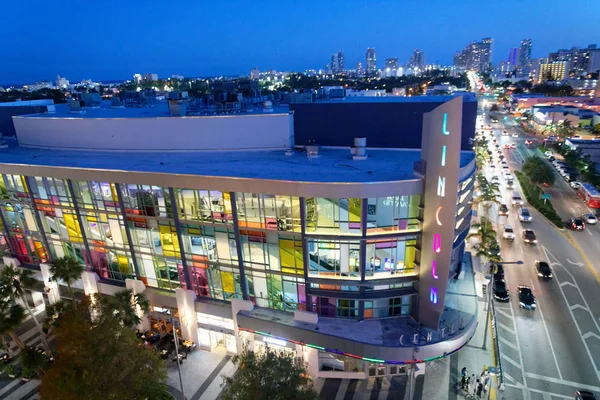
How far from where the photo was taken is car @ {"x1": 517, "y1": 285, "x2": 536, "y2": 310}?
39344mm

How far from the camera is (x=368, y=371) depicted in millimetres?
31516

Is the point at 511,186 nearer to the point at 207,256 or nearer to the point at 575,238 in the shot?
the point at 575,238

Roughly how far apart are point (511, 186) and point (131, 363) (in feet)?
258

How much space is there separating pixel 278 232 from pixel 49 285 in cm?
2862

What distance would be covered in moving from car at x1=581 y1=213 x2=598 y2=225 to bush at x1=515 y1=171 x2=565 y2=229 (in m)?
3.65

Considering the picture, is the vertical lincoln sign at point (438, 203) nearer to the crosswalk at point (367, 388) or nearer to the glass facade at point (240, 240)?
the glass facade at point (240, 240)

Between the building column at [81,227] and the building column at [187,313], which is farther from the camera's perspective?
the building column at [81,227]

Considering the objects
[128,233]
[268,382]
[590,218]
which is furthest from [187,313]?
[590,218]

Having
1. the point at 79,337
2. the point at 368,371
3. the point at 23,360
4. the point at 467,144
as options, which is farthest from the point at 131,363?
the point at 467,144

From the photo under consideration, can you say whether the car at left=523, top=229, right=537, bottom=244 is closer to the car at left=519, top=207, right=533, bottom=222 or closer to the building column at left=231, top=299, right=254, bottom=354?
the car at left=519, top=207, right=533, bottom=222

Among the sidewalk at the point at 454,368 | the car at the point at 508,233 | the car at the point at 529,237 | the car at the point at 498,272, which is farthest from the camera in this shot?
the car at the point at 508,233

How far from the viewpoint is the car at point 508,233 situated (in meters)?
55.2

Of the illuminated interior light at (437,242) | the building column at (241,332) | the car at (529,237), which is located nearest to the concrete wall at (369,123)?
the illuminated interior light at (437,242)

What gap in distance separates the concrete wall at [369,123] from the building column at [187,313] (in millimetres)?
19411
